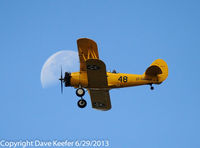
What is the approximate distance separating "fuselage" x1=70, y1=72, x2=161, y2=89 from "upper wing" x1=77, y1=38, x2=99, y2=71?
75 cm

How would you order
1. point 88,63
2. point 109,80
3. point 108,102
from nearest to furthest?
point 88,63 → point 109,80 → point 108,102

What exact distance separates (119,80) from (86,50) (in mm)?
2882

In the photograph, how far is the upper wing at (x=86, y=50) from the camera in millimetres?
24281

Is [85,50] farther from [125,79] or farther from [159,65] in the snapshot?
[159,65]

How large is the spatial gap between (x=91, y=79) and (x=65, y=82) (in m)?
1.80

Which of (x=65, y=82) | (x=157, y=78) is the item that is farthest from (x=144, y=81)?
(x=65, y=82)

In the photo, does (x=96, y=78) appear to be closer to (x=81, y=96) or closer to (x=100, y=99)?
(x=81, y=96)

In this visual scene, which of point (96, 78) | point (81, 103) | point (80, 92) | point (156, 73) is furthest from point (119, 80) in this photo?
point (81, 103)

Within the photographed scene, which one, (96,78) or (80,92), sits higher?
(96,78)

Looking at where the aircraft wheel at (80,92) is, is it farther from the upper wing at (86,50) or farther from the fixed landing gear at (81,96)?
the upper wing at (86,50)

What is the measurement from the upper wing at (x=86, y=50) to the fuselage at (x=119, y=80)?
75 cm

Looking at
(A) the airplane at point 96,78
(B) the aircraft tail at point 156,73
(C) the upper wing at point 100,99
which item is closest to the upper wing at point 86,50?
(A) the airplane at point 96,78

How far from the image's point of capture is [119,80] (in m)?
25.0

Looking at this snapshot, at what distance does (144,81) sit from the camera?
81.9ft
